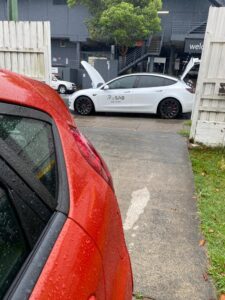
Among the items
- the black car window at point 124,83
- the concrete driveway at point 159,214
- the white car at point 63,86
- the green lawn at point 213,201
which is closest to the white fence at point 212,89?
the green lawn at point 213,201

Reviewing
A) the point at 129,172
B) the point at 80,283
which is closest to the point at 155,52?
the point at 129,172

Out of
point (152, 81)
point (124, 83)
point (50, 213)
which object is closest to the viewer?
point (50, 213)

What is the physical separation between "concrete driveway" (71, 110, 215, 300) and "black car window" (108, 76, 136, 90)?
3.81 meters

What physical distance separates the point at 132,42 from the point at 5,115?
23511mm

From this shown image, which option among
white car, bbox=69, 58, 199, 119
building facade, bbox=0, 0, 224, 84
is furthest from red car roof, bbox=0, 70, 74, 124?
building facade, bbox=0, 0, 224, 84

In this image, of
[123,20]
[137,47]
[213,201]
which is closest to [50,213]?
[213,201]

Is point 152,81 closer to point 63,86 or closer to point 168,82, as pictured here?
point 168,82

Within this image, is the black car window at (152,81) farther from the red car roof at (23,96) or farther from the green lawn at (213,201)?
the red car roof at (23,96)

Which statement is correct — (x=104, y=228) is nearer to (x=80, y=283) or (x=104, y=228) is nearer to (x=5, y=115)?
(x=80, y=283)

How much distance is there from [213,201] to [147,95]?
6.47m

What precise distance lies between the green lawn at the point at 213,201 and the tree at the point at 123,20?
1811 cm

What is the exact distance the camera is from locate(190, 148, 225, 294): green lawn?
2.64 m

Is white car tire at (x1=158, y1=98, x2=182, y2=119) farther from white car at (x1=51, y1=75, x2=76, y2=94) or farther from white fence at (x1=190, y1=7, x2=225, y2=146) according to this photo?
white car at (x1=51, y1=75, x2=76, y2=94)

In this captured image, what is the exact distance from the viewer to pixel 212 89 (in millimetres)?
5652
